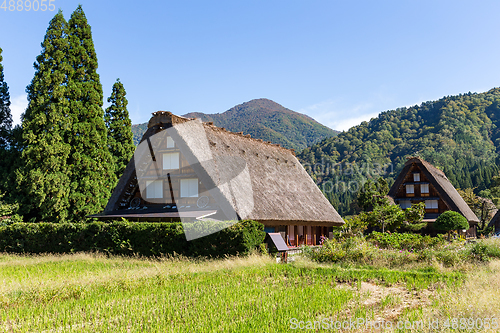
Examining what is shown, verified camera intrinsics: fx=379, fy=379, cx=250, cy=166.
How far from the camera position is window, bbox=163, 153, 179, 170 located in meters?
21.2

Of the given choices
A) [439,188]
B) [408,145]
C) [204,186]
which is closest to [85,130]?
[204,186]

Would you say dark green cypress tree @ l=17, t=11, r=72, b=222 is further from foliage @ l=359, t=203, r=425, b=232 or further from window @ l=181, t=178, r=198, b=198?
foliage @ l=359, t=203, r=425, b=232

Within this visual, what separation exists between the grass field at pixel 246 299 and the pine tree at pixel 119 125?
71.1ft

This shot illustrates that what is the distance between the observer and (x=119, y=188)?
22.1m

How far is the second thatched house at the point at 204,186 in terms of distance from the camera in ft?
60.2

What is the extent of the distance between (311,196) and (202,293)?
17.6 metres

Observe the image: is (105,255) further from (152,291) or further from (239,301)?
(239,301)

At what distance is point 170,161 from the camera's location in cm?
2133

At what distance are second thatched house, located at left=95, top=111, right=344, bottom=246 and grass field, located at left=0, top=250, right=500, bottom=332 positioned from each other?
5.91m

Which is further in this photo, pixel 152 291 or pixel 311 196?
pixel 311 196

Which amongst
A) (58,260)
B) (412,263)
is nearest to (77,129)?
(58,260)

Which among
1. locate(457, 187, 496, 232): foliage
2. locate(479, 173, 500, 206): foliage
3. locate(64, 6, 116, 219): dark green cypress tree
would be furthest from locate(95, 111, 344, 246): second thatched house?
locate(479, 173, 500, 206): foliage

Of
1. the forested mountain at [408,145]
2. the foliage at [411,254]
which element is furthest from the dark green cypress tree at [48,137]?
the forested mountain at [408,145]

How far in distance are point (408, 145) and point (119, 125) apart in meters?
76.1
